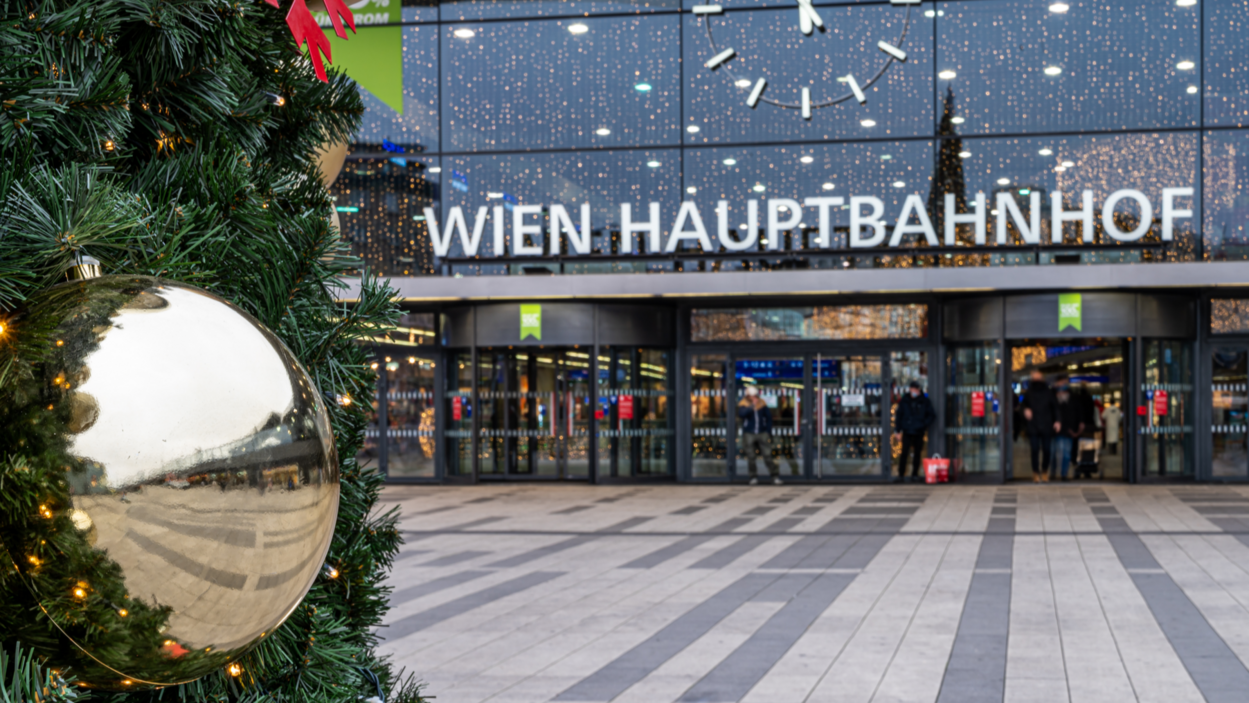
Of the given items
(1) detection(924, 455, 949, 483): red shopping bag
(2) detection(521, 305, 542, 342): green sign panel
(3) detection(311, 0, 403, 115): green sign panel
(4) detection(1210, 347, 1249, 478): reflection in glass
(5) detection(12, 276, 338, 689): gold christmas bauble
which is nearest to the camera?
(5) detection(12, 276, 338, 689): gold christmas bauble

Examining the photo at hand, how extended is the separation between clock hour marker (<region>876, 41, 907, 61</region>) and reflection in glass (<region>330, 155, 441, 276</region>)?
7608 mm

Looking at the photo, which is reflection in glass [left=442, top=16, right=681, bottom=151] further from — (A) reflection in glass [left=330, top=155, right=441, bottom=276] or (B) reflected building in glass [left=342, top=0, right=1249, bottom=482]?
(A) reflection in glass [left=330, top=155, right=441, bottom=276]

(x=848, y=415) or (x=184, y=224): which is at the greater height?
(x=184, y=224)

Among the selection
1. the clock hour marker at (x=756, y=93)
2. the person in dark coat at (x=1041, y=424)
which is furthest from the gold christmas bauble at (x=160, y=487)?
the clock hour marker at (x=756, y=93)

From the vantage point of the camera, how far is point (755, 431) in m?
17.8

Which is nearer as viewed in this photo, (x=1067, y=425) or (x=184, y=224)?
(x=184, y=224)

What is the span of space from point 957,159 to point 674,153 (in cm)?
453

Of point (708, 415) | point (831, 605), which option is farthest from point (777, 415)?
point (831, 605)

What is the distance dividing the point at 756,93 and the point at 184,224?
57.8 ft

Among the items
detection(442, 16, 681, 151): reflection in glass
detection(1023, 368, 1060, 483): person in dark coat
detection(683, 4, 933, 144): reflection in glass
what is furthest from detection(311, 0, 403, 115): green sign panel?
detection(1023, 368, 1060, 483): person in dark coat

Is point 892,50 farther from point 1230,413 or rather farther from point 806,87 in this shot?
point 1230,413

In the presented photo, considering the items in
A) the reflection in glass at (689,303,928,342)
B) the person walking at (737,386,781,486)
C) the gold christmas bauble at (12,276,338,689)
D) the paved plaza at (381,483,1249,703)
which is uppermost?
the reflection in glass at (689,303,928,342)

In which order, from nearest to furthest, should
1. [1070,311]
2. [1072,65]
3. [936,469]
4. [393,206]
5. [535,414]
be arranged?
[1070,311], [936,469], [1072,65], [535,414], [393,206]

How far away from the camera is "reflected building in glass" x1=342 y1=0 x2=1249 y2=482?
675 inches
